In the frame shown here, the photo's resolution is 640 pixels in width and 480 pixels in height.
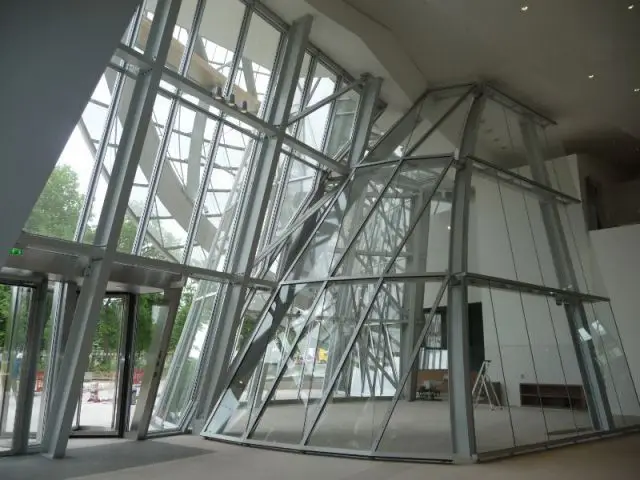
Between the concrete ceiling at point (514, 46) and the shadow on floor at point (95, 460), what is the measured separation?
26.4 feet

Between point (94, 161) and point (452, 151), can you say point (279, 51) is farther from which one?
point (94, 161)

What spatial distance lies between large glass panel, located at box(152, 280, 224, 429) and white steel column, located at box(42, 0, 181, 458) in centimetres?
234

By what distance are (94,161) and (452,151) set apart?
6.61 meters

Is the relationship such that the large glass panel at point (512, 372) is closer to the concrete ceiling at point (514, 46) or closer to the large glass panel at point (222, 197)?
the large glass panel at point (222, 197)

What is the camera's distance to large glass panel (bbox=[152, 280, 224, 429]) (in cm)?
987

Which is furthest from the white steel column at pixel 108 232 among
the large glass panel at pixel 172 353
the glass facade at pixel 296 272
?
the large glass panel at pixel 172 353

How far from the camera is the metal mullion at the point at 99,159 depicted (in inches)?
313

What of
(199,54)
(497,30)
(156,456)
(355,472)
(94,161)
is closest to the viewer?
(355,472)

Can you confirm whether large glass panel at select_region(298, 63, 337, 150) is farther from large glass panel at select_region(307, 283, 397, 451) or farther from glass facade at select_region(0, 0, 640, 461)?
large glass panel at select_region(307, 283, 397, 451)

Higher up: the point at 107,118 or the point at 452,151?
the point at 452,151

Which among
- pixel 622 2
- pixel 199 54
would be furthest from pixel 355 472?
pixel 622 2

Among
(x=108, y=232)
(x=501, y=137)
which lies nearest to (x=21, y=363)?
(x=108, y=232)

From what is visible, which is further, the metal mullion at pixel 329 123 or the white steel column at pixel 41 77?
the metal mullion at pixel 329 123

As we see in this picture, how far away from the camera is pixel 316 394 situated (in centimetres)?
849
